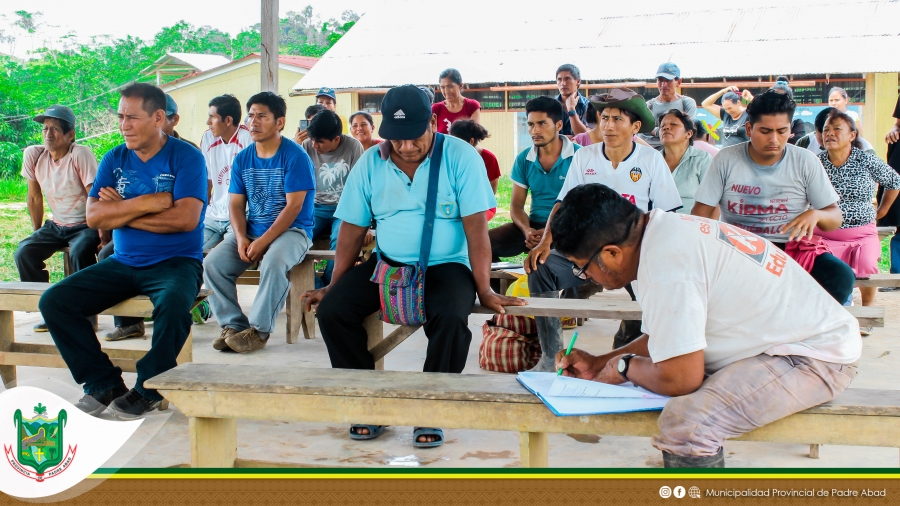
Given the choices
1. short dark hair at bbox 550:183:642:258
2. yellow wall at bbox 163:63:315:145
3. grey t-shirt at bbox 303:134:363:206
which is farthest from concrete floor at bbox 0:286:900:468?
yellow wall at bbox 163:63:315:145

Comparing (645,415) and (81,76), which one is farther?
(81,76)

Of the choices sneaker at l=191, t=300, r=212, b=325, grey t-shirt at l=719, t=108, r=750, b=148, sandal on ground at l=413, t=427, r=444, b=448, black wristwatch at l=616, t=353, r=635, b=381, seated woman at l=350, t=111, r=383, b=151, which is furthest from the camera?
grey t-shirt at l=719, t=108, r=750, b=148

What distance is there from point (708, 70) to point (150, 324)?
318 inches

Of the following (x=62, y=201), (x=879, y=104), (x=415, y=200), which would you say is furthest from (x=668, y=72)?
(x=879, y=104)

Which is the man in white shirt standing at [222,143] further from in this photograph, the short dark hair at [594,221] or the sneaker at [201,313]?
the short dark hair at [594,221]

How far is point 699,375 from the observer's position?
231 cm

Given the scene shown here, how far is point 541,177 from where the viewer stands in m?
5.35

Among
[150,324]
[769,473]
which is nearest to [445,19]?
[150,324]

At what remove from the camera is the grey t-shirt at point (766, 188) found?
4211 mm

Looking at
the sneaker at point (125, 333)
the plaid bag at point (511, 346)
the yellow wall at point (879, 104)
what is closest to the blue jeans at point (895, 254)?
the plaid bag at point (511, 346)

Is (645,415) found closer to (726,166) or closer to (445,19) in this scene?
(726,166)

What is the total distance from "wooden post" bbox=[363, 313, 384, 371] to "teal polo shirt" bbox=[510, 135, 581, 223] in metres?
1.58

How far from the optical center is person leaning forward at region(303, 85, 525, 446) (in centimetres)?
366

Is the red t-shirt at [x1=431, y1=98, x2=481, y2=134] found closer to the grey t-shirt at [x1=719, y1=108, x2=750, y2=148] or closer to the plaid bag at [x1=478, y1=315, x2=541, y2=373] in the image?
the grey t-shirt at [x1=719, y1=108, x2=750, y2=148]
